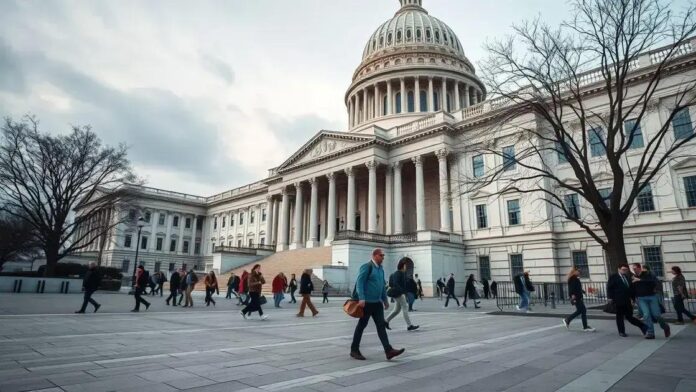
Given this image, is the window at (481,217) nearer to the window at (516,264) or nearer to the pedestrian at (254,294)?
the window at (516,264)

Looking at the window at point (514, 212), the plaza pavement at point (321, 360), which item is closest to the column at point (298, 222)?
the window at point (514, 212)

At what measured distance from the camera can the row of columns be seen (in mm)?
55281

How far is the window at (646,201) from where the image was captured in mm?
26562

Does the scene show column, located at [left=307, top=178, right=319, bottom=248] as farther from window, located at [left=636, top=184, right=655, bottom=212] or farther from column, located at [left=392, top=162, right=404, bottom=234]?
window, located at [left=636, top=184, right=655, bottom=212]

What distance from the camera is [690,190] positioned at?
25156 millimetres

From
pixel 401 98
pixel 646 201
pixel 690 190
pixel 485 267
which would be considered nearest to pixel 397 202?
pixel 485 267

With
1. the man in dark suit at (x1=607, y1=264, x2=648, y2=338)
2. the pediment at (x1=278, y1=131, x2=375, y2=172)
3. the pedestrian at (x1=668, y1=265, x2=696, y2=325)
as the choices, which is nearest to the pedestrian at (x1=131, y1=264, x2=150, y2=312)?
the man in dark suit at (x1=607, y1=264, x2=648, y2=338)

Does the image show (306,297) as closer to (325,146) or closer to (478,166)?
(478,166)

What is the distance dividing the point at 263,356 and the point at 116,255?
68.7m

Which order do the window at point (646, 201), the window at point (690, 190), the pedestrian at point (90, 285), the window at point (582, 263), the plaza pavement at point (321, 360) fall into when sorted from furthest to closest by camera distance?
the window at point (582, 263) < the window at point (646, 201) < the window at point (690, 190) < the pedestrian at point (90, 285) < the plaza pavement at point (321, 360)

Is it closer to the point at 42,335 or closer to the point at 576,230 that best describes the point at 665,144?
the point at 576,230

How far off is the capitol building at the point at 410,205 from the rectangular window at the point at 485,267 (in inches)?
3.6

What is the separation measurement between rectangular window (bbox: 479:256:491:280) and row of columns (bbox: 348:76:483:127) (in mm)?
25630

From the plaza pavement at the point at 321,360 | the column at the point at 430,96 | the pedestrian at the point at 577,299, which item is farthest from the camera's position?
the column at the point at 430,96
